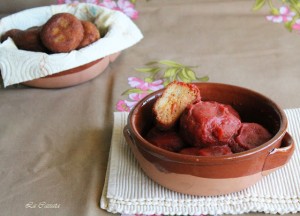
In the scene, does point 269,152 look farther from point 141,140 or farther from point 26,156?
point 26,156

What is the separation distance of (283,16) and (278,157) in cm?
71

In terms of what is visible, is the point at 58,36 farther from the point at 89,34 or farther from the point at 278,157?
the point at 278,157

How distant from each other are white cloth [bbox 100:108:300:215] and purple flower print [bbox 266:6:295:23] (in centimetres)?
63

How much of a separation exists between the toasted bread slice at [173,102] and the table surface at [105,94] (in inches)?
5.4

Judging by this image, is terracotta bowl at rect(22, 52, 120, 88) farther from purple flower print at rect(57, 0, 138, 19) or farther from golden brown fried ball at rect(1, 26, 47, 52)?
purple flower print at rect(57, 0, 138, 19)

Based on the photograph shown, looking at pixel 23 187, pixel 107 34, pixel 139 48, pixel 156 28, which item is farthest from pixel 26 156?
pixel 156 28

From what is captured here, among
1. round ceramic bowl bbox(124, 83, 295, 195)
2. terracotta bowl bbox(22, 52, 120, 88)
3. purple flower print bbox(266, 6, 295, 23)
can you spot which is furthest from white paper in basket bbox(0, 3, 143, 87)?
purple flower print bbox(266, 6, 295, 23)

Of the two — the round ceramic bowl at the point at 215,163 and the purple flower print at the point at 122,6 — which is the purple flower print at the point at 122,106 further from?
the purple flower print at the point at 122,6

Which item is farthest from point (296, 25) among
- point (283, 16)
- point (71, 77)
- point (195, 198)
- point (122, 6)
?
point (195, 198)

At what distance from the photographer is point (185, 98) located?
2.06 ft

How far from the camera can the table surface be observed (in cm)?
63

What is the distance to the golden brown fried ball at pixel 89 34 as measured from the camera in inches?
36.7

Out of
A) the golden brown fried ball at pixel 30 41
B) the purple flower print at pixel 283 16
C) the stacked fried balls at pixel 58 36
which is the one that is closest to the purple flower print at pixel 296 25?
the purple flower print at pixel 283 16

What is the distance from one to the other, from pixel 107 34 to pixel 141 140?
1.48 feet
